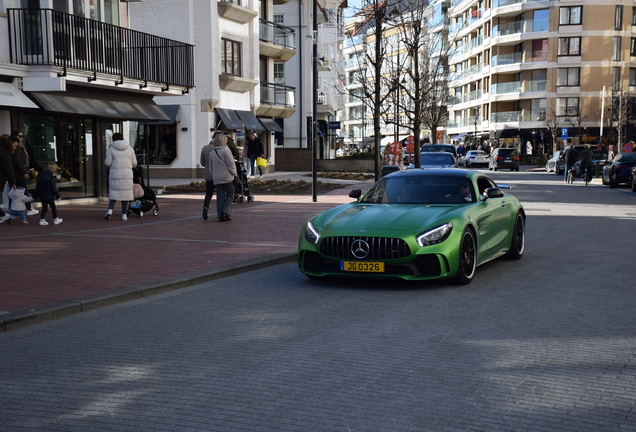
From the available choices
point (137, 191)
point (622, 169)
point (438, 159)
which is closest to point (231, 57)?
point (438, 159)

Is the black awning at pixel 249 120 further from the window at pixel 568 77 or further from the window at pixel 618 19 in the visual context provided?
the window at pixel 618 19

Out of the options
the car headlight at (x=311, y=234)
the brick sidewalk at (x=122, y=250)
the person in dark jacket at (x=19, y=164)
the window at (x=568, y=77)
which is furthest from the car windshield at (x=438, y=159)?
the window at (x=568, y=77)

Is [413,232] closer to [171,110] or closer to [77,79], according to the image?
[77,79]

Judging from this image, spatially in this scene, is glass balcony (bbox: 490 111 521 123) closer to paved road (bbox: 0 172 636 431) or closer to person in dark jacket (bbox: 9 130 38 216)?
person in dark jacket (bbox: 9 130 38 216)

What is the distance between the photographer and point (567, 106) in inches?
3041

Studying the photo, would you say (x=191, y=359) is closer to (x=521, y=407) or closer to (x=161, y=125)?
(x=521, y=407)

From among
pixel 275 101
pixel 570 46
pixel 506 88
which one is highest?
pixel 570 46

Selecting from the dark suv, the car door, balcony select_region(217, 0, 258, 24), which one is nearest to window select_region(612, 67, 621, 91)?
the dark suv

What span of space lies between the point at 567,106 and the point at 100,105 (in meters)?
63.8

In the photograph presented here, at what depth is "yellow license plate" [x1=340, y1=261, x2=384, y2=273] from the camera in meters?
8.55

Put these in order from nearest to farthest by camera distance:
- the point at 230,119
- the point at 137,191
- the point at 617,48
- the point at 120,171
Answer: the point at 120,171 → the point at 137,191 → the point at 230,119 → the point at 617,48

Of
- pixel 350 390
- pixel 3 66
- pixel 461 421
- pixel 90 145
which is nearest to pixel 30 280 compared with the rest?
pixel 350 390

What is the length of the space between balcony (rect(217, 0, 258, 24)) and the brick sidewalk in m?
19.9

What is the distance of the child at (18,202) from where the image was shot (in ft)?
52.9
